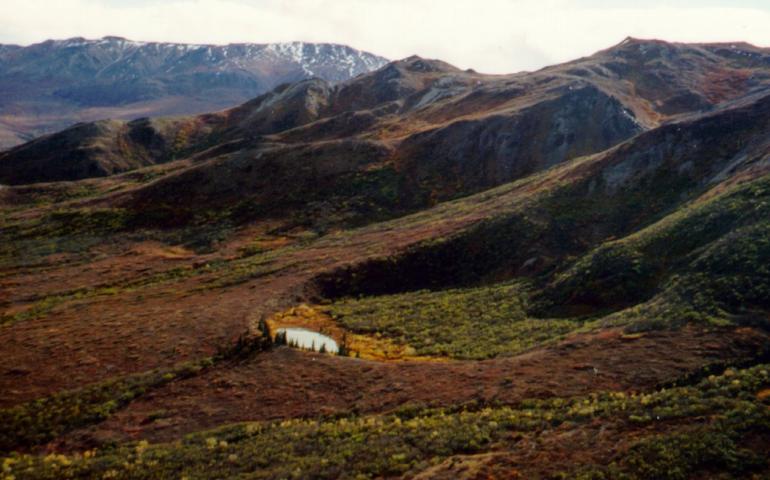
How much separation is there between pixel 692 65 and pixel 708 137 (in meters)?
82.1

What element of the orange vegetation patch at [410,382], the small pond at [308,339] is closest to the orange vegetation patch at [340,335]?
the small pond at [308,339]

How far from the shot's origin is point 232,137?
15188 cm

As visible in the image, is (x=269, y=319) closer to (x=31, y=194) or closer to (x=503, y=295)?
(x=503, y=295)

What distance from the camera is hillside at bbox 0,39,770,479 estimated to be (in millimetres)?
Result: 20969

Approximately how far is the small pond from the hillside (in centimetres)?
96

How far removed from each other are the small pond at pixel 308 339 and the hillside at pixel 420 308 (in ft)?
3.15

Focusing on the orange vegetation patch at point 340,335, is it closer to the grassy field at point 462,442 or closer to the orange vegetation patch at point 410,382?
the orange vegetation patch at point 410,382

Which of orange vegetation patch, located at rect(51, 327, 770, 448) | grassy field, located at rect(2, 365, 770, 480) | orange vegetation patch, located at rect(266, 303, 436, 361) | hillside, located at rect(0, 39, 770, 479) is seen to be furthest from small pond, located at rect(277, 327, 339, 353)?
grassy field, located at rect(2, 365, 770, 480)

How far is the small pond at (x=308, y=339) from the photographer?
3662 cm

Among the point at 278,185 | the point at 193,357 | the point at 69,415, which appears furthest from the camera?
the point at 278,185

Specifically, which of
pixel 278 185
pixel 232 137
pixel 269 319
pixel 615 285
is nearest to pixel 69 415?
pixel 269 319

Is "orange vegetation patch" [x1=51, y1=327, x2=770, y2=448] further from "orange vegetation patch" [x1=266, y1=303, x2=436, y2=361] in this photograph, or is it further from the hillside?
"orange vegetation patch" [x1=266, y1=303, x2=436, y2=361]

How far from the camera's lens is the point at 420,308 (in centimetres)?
4409

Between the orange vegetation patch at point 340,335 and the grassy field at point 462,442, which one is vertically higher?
the grassy field at point 462,442
